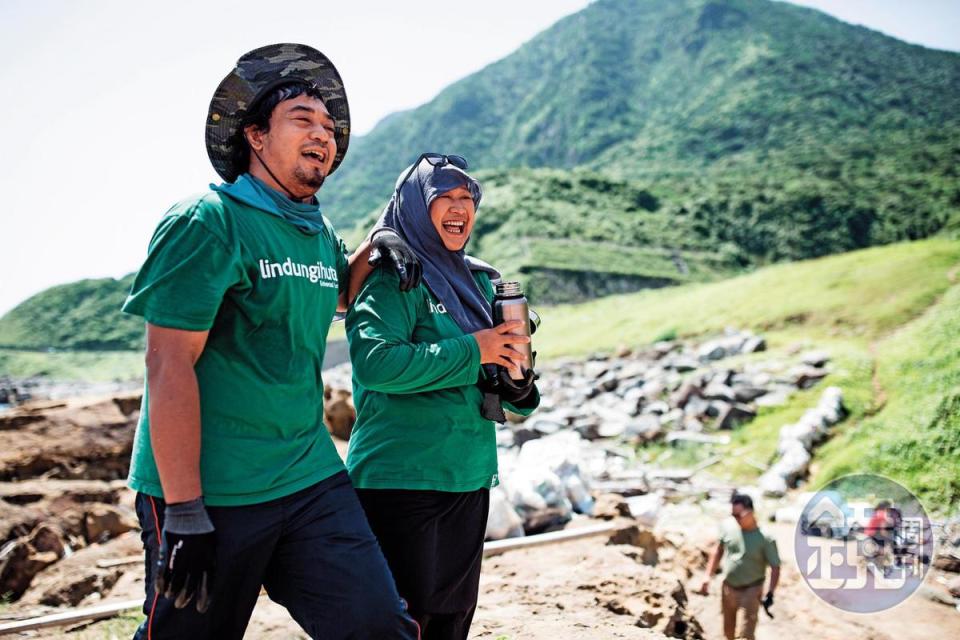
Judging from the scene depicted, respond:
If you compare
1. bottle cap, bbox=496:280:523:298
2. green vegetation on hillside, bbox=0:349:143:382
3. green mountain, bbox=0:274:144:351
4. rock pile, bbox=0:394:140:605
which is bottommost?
green vegetation on hillside, bbox=0:349:143:382

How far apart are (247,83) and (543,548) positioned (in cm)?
390

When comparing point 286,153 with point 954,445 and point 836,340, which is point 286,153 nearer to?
point 954,445

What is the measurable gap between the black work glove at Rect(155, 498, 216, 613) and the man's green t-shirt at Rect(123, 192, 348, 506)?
105 mm

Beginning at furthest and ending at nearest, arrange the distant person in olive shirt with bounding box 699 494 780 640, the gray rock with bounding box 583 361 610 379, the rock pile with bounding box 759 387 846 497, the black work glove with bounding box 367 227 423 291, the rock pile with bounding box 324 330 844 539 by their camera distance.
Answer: the gray rock with bounding box 583 361 610 379 → the rock pile with bounding box 759 387 846 497 → the rock pile with bounding box 324 330 844 539 → the distant person in olive shirt with bounding box 699 494 780 640 → the black work glove with bounding box 367 227 423 291

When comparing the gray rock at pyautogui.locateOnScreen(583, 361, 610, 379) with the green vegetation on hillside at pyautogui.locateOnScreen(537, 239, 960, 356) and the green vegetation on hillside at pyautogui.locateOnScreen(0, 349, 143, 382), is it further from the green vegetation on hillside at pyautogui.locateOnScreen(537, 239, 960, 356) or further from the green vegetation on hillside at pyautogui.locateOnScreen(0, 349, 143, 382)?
the green vegetation on hillside at pyautogui.locateOnScreen(0, 349, 143, 382)

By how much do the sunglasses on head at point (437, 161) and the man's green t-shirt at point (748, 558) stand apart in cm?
391

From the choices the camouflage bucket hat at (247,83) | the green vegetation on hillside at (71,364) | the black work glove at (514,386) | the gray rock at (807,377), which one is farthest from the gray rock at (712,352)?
the green vegetation on hillside at (71,364)

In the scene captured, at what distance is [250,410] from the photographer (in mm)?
1948

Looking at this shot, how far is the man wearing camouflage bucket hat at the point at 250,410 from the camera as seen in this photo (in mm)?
1794

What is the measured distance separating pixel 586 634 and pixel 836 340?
11.7 metres

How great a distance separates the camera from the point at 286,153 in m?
2.20

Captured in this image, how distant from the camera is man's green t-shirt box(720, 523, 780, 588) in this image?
5.28m

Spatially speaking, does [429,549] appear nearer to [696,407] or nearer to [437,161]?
[437,161]

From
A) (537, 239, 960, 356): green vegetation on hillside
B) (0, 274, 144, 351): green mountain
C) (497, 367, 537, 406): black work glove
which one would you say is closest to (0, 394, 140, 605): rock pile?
(497, 367, 537, 406): black work glove
